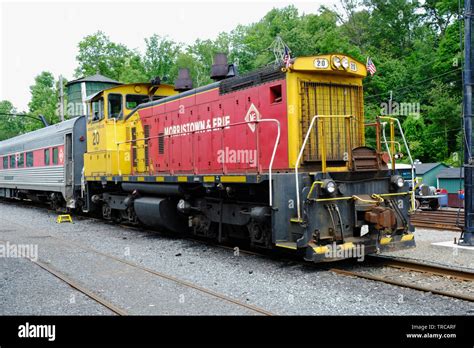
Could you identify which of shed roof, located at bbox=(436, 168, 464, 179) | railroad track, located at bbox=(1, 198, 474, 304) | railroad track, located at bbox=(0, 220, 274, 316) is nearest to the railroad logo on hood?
railroad track, located at bbox=(1, 198, 474, 304)

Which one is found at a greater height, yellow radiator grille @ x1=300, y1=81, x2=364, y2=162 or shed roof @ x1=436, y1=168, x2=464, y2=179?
yellow radiator grille @ x1=300, y1=81, x2=364, y2=162

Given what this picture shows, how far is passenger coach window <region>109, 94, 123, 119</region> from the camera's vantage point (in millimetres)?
13359

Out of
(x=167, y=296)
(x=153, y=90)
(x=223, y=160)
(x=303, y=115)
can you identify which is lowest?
(x=167, y=296)

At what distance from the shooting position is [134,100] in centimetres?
1353

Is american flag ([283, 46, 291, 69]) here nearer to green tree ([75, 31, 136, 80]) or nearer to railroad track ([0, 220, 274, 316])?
railroad track ([0, 220, 274, 316])

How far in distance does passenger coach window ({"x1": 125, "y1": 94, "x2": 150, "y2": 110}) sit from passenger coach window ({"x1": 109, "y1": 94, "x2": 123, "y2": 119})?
208mm

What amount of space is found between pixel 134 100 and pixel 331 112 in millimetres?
6983

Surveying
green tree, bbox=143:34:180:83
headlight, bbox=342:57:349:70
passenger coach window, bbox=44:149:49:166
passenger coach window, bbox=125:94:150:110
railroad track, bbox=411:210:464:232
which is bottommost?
railroad track, bbox=411:210:464:232

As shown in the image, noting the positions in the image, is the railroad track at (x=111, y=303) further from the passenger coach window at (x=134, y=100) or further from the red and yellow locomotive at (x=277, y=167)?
the passenger coach window at (x=134, y=100)

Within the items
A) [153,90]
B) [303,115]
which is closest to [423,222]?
[303,115]

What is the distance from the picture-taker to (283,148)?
813 centimetres

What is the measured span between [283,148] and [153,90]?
6732 mm

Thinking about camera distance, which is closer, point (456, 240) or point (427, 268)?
point (427, 268)
